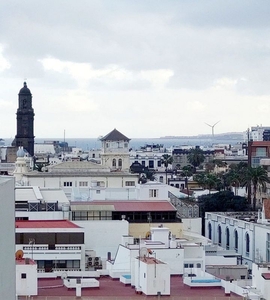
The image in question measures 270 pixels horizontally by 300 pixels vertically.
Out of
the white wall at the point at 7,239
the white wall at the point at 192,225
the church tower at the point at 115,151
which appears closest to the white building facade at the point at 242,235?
the white wall at the point at 192,225

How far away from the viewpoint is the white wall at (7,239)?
47.1 ft

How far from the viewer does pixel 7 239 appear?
14.8 meters

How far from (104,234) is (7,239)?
1339 inches

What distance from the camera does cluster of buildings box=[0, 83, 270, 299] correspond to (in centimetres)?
3212

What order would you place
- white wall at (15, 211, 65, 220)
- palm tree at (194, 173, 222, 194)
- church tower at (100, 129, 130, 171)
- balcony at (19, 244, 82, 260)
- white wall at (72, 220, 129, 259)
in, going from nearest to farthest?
1. balcony at (19, 244, 82, 260)
2. white wall at (72, 220, 129, 259)
3. white wall at (15, 211, 65, 220)
4. church tower at (100, 129, 130, 171)
5. palm tree at (194, 173, 222, 194)

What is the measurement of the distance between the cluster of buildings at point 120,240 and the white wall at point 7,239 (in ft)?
0.05

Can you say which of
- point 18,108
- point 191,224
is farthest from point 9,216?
point 18,108

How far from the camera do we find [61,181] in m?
75.9

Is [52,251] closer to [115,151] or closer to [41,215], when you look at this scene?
[41,215]

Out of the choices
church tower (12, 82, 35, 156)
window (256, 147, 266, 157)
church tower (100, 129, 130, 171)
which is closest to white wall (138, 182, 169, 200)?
church tower (100, 129, 130, 171)

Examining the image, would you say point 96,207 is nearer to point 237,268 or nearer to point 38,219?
point 38,219

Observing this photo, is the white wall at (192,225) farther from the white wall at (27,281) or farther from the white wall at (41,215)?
the white wall at (27,281)

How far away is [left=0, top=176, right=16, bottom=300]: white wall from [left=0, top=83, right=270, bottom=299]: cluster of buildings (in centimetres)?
1

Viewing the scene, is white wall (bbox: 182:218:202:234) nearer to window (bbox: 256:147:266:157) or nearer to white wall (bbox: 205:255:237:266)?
white wall (bbox: 205:255:237:266)
